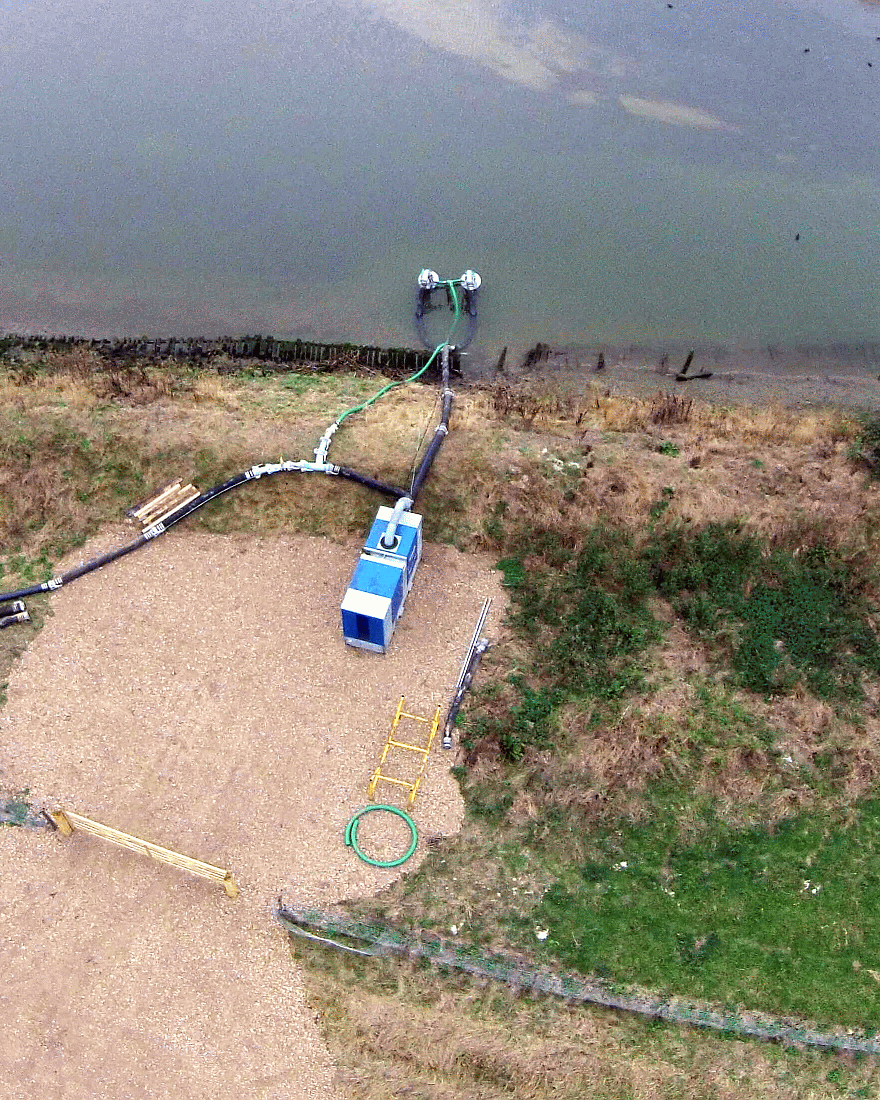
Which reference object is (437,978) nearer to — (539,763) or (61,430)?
(539,763)

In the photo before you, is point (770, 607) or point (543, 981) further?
point (770, 607)

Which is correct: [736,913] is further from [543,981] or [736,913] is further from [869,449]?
[869,449]

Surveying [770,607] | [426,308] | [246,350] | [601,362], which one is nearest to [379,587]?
[770,607]

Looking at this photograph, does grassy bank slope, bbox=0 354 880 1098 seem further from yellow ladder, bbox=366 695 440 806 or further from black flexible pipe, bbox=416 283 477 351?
black flexible pipe, bbox=416 283 477 351

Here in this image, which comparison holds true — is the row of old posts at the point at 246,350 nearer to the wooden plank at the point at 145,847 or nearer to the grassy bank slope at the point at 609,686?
the grassy bank slope at the point at 609,686

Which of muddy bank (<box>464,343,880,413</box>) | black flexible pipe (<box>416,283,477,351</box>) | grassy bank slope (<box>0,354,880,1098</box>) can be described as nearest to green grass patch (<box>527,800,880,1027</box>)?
grassy bank slope (<box>0,354,880,1098</box>)

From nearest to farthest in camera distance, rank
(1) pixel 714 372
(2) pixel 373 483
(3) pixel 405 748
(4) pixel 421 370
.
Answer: (3) pixel 405 748, (2) pixel 373 483, (4) pixel 421 370, (1) pixel 714 372
